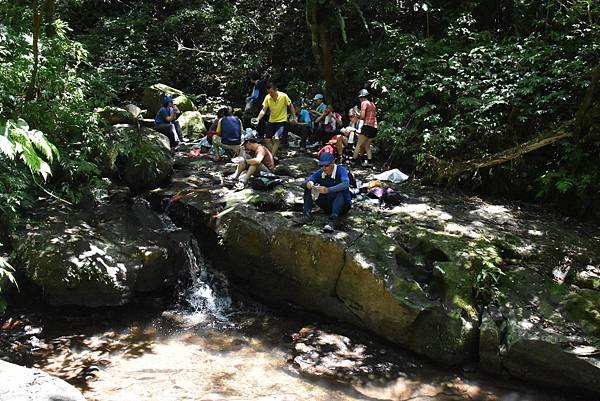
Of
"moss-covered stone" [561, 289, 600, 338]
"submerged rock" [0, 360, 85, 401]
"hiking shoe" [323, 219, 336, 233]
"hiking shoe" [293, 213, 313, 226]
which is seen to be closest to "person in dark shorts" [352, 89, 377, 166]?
"hiking shoe" [293, 213, 313, 226]

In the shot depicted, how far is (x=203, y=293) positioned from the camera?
868 cm

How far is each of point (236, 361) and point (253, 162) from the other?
4367mm

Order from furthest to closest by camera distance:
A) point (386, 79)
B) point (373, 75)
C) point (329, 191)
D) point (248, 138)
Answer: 1. point (373, 75)
2. point (386, 79)
3. point (248, 138)
4. point (329, 191)

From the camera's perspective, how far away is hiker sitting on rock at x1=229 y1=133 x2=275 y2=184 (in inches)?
396

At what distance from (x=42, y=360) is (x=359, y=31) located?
13340 mm

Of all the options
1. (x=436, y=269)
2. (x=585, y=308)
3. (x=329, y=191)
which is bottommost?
(x=585, y=308)

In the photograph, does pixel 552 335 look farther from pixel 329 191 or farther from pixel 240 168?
pixel 240 168

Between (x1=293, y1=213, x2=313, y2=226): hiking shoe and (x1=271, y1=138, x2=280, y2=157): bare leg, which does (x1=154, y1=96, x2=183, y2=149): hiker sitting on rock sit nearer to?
(x1=271, y1=138, x2=280, y2=157): bare leg

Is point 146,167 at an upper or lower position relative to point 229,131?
lower

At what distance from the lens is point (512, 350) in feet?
21.0

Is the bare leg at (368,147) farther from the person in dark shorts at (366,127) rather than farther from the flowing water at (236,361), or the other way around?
the flowing water at (236,361)

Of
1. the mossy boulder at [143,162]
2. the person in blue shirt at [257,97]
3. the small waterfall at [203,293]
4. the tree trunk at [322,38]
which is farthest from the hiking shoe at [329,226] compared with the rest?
the tree trunk at [322,38]

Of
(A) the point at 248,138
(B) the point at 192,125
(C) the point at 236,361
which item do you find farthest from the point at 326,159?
(B) the point at 192,125

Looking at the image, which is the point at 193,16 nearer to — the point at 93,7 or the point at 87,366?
the point at 93,7
